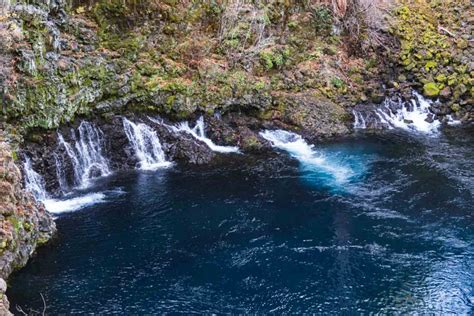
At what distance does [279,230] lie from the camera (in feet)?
53.2

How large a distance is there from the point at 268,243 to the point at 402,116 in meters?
15.1

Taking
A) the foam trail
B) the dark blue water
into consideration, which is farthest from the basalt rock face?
the foam trail

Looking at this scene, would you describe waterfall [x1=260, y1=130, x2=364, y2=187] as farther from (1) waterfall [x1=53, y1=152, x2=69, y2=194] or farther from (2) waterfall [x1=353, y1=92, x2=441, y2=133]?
(1) waterfall [x1=53, y1=152, x2=69, y2=194]

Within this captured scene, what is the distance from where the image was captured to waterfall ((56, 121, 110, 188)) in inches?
779

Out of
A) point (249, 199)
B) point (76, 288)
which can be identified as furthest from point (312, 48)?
point (76, 288)

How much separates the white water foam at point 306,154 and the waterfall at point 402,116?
3979 mm

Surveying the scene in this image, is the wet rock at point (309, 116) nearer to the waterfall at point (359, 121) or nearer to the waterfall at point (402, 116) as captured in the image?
the waterfall at point (359, 121)

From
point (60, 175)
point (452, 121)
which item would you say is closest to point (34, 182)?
point (60, 175)

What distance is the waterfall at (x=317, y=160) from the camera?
20328 millimetres

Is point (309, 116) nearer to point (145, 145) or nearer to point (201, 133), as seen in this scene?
point (201, 133)

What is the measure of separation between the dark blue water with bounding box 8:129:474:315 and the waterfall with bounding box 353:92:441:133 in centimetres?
470

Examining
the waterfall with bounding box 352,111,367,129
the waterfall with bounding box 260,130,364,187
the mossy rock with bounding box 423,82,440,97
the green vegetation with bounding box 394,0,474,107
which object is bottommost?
the waterfall with bounding box 260,130,364,187

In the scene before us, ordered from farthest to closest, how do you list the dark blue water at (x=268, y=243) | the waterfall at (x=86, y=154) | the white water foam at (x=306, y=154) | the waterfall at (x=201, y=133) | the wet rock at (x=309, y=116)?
the wet rock at (x=309, y=116), the waterfall at (x=201, y=133), the white water foam at (x=306, y=154), the waterfall at (x=86, y=154), the dark blue water at (x=268, y=243)

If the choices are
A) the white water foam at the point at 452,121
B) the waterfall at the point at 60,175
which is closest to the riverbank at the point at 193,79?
the waterfall at the point at 60,175
